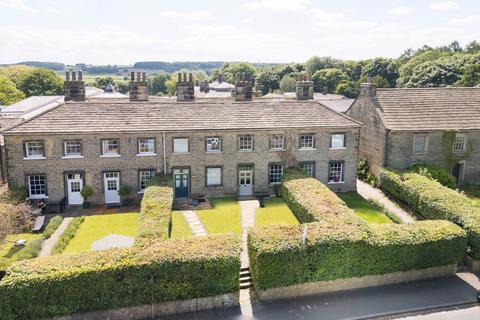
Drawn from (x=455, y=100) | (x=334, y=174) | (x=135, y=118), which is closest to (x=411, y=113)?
(x=455, y=100)

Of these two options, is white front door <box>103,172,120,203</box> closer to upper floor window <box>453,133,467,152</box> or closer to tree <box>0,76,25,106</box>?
upper floor window <box>453,133,467,152</box>

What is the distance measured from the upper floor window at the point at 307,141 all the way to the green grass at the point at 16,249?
71.4ft

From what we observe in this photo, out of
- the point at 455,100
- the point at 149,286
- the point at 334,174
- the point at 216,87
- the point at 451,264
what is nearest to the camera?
the point at 149,286

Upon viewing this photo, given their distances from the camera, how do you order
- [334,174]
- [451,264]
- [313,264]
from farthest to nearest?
[334,174]
[451,264]
[313,264]

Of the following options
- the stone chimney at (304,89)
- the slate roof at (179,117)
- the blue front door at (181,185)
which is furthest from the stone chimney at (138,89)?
the stone chimney at (304,89)

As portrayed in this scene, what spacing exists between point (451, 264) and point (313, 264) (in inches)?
340

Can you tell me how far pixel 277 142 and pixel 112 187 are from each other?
572 inches

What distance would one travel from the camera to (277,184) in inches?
1387

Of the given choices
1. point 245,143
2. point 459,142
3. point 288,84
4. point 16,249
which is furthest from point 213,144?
point 288,84

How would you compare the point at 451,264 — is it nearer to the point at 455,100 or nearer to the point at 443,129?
the point at 443,129

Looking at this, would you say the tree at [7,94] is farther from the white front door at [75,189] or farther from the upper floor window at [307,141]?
the upper floor window at [307,141]

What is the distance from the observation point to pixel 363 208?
105 ft

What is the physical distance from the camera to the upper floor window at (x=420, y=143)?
36.7 meters

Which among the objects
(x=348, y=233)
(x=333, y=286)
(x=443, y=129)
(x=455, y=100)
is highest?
(x=455, y=100)
